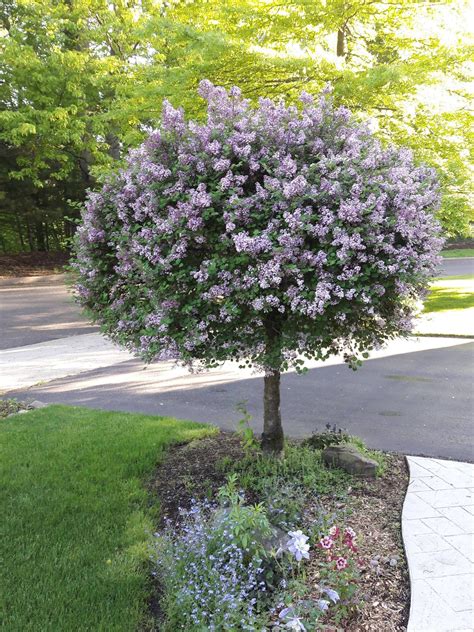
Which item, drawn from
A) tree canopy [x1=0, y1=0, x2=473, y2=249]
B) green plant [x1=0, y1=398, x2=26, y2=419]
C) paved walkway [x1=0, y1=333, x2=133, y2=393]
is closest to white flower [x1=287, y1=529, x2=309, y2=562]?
green plant [x1=0, y1=398, x2=26, y2=419]

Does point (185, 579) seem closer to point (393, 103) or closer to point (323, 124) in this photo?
point (323, 124)

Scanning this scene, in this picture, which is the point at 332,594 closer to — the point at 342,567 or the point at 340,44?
the point at 342,567

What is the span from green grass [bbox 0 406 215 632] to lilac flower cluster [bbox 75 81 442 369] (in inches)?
46.1

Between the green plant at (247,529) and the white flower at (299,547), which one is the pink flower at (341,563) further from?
the green plant at (247,529)

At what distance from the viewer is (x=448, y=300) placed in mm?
15922

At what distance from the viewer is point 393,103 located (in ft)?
30.1

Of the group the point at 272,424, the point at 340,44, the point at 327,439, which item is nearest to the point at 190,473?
the point at 272,424

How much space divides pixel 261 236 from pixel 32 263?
69.7 feet

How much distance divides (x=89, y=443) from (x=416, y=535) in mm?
3013

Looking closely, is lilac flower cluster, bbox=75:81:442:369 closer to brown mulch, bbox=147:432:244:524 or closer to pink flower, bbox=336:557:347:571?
brown mulch, bbox=147:432:244:524

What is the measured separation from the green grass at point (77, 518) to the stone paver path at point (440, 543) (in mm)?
1499

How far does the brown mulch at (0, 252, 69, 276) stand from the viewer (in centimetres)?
2055

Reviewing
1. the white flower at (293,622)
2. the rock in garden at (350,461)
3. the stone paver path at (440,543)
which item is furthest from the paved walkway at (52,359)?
the white flower at (293,622)

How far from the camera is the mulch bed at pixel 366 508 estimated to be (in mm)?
2596
